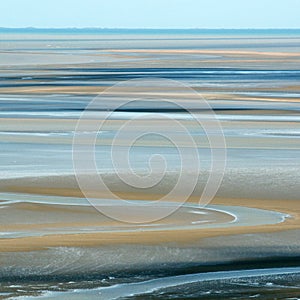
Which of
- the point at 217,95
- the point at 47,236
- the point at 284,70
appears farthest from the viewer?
the point at 284,70

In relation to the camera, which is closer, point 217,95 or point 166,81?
point 217,95

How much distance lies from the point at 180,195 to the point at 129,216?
4.98 ft

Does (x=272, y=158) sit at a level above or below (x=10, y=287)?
above

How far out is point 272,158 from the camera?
15.9 metres

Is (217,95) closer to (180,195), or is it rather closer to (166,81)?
(166,81)

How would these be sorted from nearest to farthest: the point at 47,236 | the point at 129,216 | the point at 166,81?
the point at 47,236 < the point at 129,216 < the point at 166,81

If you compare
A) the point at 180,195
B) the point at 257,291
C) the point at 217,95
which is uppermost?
the point at 217,95

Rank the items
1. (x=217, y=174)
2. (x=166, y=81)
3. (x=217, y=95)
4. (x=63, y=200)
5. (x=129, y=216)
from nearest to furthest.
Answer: (x=129, y=216) < (x=63, y=200) < (x=217, y=174) < (x=217, y=95) < (x=166, y=81)

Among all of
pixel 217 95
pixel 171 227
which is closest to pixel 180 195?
pixel 171 227

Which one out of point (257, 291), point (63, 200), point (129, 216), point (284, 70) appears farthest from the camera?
point (284, 70)

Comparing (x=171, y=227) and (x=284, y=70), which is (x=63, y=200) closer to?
(x=171, y=227)

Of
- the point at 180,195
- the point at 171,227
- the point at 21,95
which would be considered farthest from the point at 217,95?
the point at 171,227

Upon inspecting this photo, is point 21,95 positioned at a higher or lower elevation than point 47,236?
higher

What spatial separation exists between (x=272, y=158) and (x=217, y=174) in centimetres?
195
